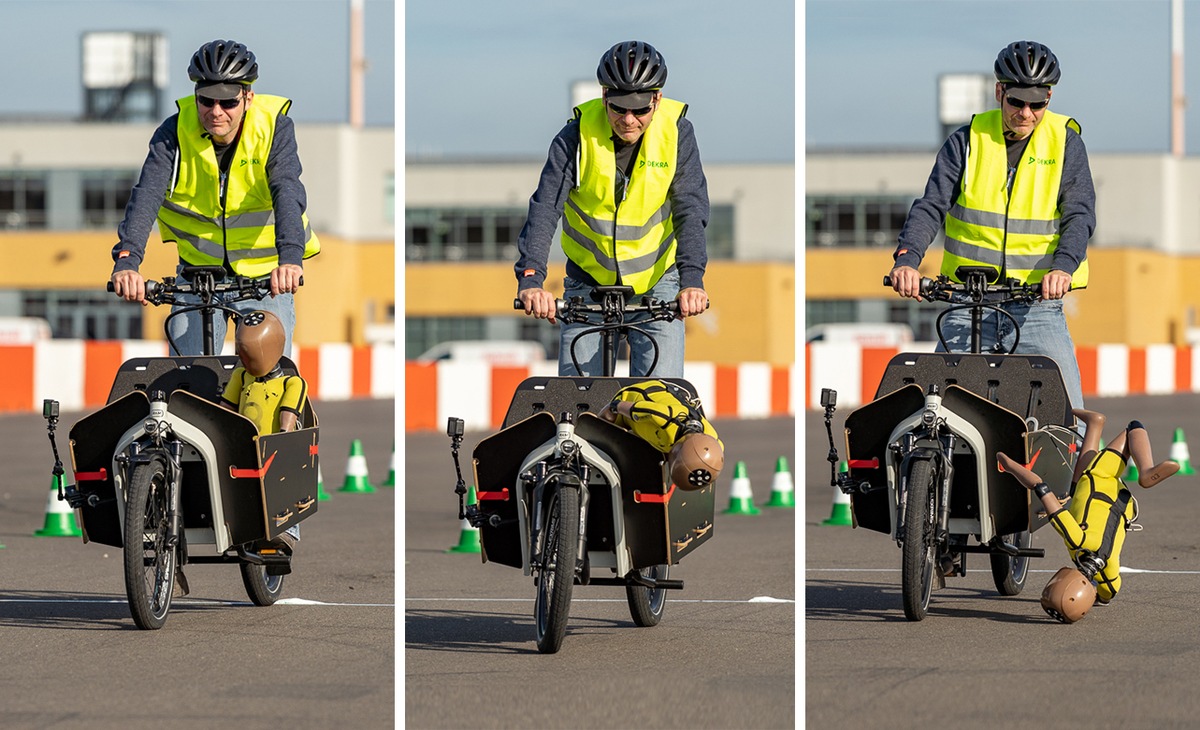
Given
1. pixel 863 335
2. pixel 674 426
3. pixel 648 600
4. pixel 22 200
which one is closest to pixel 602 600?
pixel 648 600

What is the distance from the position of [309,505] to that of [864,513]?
219cm

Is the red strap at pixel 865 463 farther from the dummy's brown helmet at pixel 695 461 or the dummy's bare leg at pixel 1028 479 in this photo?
the dummy's brown helmet at pixel 695 461

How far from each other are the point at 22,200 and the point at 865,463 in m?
61.3

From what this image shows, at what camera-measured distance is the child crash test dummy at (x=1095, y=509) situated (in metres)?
8.09

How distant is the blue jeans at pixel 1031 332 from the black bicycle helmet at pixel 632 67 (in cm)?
196

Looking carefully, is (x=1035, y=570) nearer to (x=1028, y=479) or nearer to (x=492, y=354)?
(x=1028, y=479)

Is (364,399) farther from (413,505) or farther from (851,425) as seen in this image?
(851,425)

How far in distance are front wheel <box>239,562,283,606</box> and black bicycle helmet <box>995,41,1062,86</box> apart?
11.7 ft

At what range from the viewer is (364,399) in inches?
1414

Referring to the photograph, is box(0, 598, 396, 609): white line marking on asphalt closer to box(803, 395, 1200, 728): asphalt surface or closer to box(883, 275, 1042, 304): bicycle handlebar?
box(803, 395, 1200, 728): asphalt surface

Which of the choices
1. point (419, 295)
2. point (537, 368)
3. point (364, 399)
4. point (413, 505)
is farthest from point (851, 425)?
point (419, 295)

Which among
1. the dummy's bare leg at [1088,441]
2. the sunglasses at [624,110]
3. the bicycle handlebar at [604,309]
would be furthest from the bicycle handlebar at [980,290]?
the sunglasses at [624,110]

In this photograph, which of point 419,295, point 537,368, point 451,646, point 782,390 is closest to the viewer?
point 451,646

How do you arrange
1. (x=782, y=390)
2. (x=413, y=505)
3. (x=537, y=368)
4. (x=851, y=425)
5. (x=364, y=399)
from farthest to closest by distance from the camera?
(x=364, y=399)
(x=782, y=390)
(x=537, y=368)
(x=413, y=505)
(x=851, y=425)
